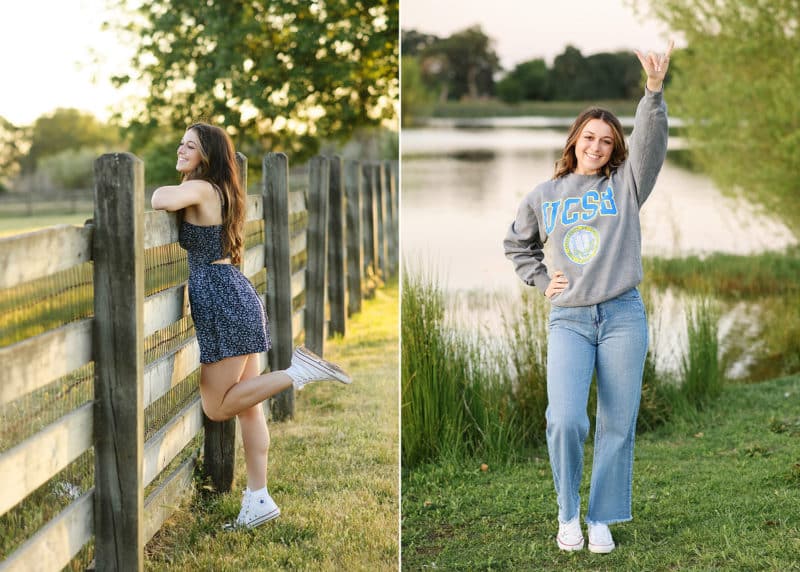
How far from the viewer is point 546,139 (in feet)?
32.0

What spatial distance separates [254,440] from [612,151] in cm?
163

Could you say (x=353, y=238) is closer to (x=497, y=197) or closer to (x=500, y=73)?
(x=497, y=197)

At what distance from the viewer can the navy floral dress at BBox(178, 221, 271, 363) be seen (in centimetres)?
342

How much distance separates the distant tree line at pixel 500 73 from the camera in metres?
9.34

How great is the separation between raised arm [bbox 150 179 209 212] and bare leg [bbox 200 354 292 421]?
22.6 inches

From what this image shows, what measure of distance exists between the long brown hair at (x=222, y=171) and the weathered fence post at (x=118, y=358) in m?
0.65

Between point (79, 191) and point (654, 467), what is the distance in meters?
22.2

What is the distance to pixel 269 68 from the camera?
10570 millimetres

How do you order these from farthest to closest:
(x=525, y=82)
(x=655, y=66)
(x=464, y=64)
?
(x=464, y=64), (x=525, y=82), (x=655, y=66)

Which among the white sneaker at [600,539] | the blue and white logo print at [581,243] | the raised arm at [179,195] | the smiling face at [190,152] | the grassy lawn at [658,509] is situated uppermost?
the smiling face at [190,152]

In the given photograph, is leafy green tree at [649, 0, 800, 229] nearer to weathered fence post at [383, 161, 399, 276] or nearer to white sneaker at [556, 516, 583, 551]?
weathered fence post at [383, 161, 399, 276]

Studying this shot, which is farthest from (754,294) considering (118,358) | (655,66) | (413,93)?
(118,358)

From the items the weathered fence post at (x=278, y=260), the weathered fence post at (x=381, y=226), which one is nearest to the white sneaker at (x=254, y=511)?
the weathered fence post at (x=278, y=260)

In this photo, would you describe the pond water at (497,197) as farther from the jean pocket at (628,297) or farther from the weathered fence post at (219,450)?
the jean pocket at (628,297)
